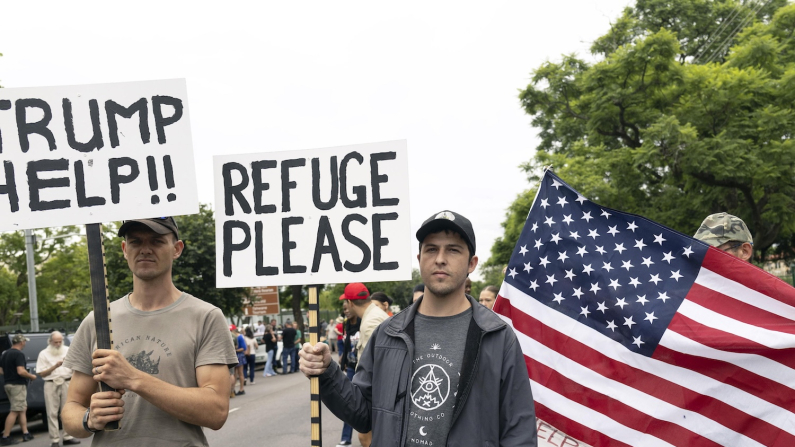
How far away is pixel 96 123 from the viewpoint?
3.27 meters

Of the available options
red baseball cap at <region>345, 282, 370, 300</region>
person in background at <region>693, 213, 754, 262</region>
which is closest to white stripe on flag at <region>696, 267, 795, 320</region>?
person in background at <region>693, 213, 754, 262</region>

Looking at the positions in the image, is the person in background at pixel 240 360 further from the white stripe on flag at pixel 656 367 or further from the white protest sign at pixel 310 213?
the white protest sign at pixel 310 213

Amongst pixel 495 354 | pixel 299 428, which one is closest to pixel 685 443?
pixel 495 354

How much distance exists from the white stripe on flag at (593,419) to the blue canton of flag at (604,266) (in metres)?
0.47

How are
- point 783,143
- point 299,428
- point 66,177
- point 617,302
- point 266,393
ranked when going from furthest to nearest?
1. point 266,393
2. point 783,143
3. point 299,428
4. point 617,302
5. point 66,177

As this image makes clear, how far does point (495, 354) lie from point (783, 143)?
52.9ft


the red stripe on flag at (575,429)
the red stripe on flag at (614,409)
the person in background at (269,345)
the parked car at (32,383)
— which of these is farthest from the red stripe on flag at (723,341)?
the person in background at (269,345)

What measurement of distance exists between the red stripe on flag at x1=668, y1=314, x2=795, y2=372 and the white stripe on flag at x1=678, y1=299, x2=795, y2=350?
2 centimetres

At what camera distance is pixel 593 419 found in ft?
14.5

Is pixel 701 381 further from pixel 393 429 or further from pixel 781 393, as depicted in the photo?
pixel 393 429

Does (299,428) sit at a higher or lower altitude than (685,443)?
lower

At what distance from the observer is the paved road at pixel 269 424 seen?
11219 millimetres

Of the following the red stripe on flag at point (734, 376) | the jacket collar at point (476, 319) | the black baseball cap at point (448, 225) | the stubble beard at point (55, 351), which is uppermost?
the black baseball cap at point (448, 225)

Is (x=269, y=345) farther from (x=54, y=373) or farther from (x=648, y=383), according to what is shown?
(x=648, y=383)
